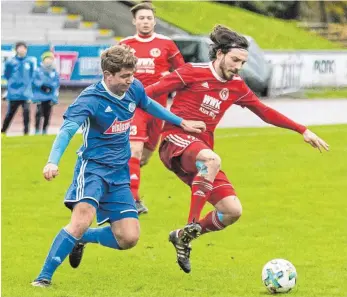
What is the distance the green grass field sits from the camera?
8211 millimetres

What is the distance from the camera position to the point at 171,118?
338 inches

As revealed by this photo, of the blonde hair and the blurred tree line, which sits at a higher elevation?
the blonde hair

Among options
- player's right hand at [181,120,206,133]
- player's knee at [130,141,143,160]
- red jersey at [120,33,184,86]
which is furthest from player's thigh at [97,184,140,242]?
red jersey at [120,33,184,86]

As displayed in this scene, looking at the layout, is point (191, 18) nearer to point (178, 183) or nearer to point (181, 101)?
point (178, 183)

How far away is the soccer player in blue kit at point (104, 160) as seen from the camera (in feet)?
25.5

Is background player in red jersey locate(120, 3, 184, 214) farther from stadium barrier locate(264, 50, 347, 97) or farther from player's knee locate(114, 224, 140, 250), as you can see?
stadium barrier locate(264, 50, 347, 97)

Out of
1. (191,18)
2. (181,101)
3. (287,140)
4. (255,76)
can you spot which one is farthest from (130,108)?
(191,18)

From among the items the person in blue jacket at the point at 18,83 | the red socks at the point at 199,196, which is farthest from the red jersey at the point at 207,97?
the person in blue jacket at the point at 18,83

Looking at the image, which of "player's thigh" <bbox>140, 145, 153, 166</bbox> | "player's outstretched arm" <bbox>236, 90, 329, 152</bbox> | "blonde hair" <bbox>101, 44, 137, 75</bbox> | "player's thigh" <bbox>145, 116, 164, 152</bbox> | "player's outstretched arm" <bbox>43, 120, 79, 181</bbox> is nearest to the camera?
"player's outstretched arm" <bbox>43, 120, 79, 181</bbox>

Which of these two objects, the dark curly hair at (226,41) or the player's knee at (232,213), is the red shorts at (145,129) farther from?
the player's knee at (232,213)

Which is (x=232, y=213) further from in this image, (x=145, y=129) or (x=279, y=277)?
(x=145, y=129)

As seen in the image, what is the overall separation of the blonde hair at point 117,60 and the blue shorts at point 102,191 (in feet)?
2.46

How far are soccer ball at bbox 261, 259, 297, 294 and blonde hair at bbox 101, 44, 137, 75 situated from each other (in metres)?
1.89

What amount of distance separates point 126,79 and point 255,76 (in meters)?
23.4
